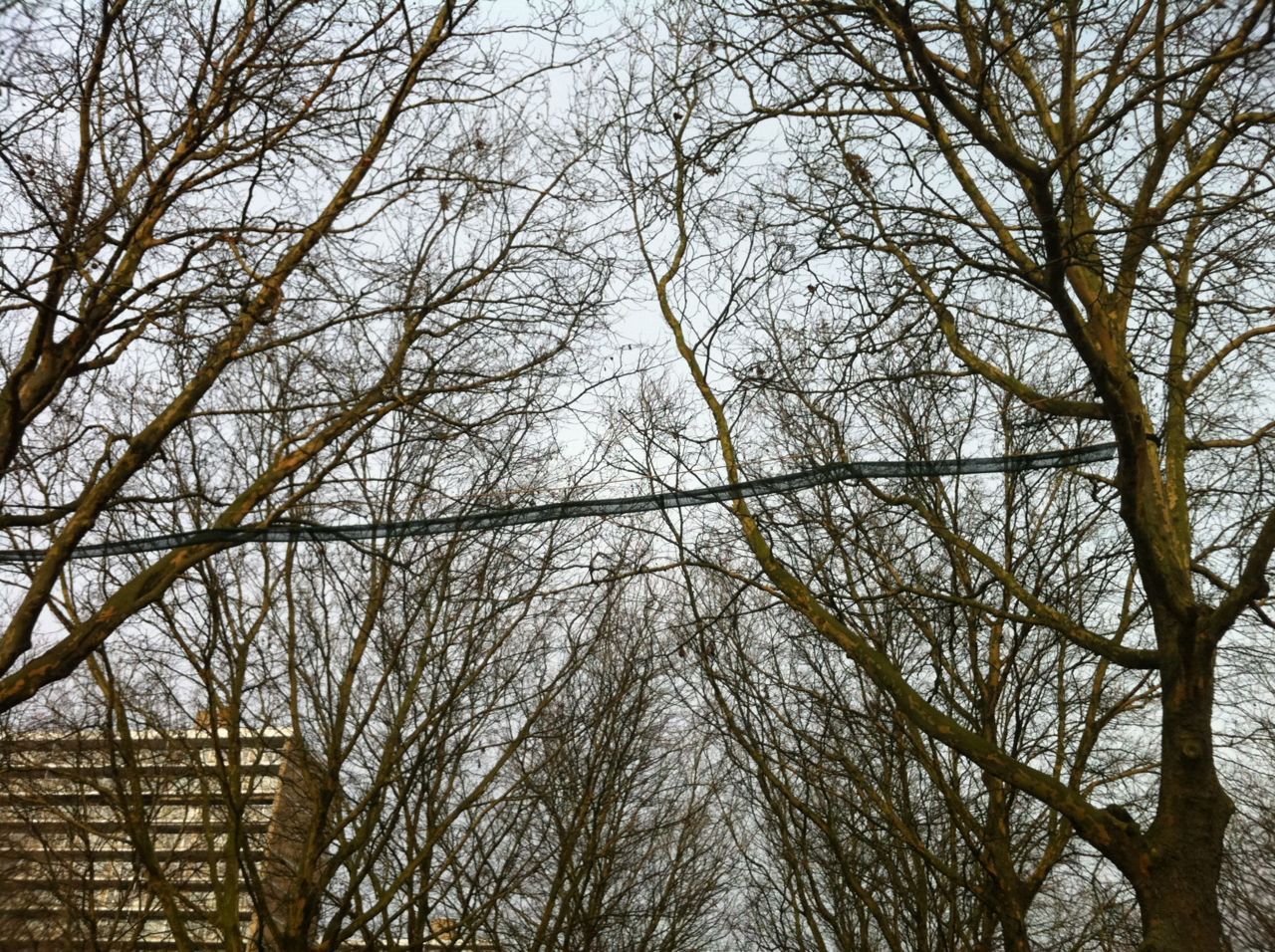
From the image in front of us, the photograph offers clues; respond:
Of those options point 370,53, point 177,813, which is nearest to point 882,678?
point 370,53

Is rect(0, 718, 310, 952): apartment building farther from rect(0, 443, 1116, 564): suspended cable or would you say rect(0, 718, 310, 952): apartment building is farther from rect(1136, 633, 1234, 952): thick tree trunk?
rect(1136, 633, 1234, 952): thick tree trunk

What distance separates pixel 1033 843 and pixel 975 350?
4.05 meters

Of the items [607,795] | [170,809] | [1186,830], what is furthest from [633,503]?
[170,809]

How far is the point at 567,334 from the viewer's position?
675 centimetres

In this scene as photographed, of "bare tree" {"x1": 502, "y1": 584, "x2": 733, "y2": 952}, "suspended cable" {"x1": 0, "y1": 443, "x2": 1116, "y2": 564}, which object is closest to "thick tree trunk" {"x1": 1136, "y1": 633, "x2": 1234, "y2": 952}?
"suspended cable" {"x1": 0, "y1": 443, "x2": 1116, "y2": 564}

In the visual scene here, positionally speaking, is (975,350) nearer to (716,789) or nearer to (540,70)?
(540,70)

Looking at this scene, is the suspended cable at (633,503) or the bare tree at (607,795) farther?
the bare tree at (607,795)

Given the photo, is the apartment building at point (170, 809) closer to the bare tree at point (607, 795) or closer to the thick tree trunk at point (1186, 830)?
the bare tree at point (607, 795)

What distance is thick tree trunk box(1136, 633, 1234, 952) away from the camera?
4.35m

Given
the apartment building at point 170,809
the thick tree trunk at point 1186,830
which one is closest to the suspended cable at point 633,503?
the thick tree trunk at point 1186,830

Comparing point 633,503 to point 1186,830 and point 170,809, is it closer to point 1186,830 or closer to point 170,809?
point 1186,830

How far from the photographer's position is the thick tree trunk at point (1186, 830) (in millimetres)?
4348

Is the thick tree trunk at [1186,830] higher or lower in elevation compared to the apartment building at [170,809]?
lower

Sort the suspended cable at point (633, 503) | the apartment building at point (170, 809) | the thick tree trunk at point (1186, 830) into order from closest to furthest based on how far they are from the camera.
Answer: the thick tree trunk at point (1186, 830) < the suspended cable at point (633, 503) < the apartment building at point (170, 809)
